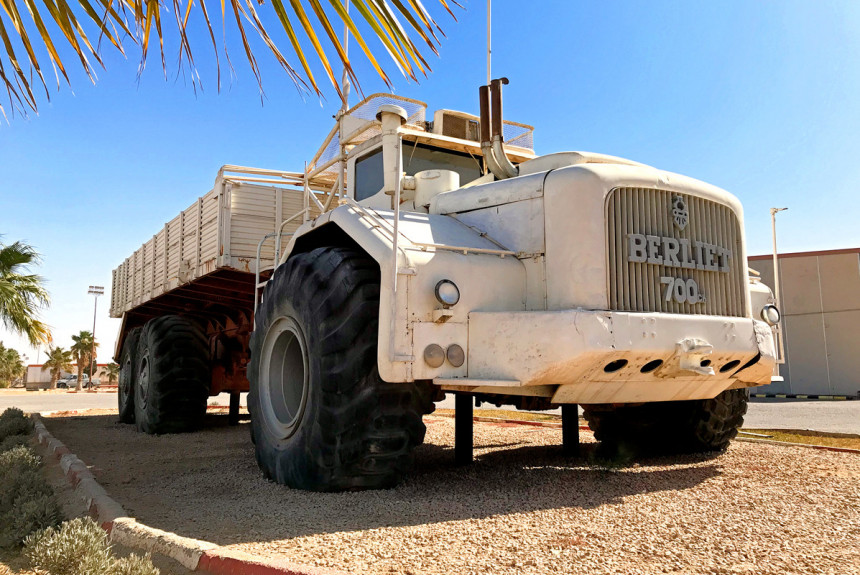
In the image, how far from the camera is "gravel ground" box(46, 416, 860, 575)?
2.89 m

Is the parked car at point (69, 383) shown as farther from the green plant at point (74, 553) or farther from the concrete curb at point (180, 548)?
the green plant at point (74, 553)

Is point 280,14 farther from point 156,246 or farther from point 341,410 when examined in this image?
point 156,246

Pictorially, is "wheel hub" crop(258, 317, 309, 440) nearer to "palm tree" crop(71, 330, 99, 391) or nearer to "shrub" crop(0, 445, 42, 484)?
"shrub" crop(0, 445, 42, 484)

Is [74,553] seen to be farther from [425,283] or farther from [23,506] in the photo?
[425,283]

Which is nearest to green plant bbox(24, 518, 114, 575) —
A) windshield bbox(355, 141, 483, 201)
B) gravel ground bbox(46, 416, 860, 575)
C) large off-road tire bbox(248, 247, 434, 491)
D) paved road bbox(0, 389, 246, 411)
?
gravel ground bbox(46, 416, 860, 575)

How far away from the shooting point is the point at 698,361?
431 cm

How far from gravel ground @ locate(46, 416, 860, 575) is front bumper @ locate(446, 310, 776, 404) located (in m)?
0.69

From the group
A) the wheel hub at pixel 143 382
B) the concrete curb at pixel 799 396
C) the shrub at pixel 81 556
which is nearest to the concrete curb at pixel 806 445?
the shrub at pixel 81 556

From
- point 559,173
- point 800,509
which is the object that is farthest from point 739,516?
point 559,173

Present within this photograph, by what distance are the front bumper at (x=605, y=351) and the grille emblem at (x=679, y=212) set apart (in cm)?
65

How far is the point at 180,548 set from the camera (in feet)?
10.3

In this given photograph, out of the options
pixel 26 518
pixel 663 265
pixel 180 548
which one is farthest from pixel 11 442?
pixel 663 265

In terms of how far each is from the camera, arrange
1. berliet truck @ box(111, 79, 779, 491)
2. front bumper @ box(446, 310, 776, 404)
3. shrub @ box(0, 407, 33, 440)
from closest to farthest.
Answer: front bumper @ box(446, 310, 776, 404) < berliet truck @ box(111, 79, 779, 491) < shrub @ box(0, 407, 33, 440)

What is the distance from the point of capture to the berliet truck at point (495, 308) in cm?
409
